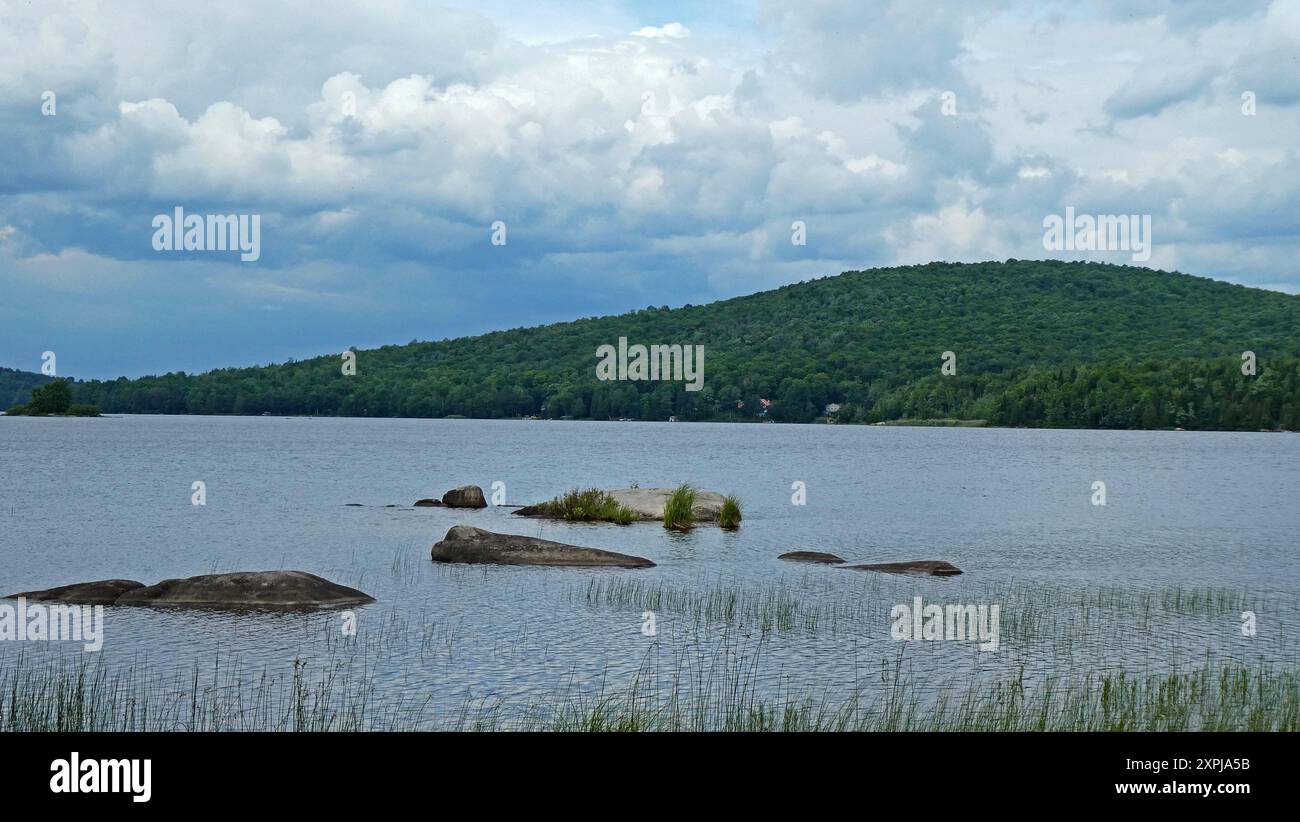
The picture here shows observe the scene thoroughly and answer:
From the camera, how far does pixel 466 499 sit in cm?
5988

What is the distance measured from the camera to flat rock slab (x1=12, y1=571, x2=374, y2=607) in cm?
2752

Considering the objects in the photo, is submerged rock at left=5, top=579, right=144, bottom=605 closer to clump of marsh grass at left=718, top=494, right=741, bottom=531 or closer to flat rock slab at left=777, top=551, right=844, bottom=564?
flat rock slab at left=777, top=551, right=844, bottom=564

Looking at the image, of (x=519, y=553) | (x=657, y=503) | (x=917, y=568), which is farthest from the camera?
(x=657, y=503)

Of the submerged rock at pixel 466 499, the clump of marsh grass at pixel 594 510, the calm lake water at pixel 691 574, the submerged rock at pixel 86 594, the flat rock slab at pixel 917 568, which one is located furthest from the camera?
the submerged rock at pixel 466 499

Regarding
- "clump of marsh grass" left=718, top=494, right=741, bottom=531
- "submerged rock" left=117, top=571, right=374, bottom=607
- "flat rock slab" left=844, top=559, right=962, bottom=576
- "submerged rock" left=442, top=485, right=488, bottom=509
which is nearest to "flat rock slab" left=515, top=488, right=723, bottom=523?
"clump of marsh grass" left=718, top=494, right=741, bottom=531

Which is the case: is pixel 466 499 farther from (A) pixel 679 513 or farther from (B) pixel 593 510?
(A) pixel 679 513

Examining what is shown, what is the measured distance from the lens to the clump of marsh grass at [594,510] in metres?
53.1

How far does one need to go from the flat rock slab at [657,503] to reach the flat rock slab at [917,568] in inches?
606

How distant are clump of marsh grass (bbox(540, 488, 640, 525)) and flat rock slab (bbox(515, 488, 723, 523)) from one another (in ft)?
1.40

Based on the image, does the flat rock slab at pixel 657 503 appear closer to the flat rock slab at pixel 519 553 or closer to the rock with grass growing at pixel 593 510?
the rock with grass growing at pixel 593 510

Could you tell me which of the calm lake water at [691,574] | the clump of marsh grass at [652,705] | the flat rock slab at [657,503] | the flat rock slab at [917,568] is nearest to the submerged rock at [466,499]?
the calm lake water at [691,574]

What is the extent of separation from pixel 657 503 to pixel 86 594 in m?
29.0

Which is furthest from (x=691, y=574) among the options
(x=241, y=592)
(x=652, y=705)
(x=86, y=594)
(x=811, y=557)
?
(x=652, y=705)

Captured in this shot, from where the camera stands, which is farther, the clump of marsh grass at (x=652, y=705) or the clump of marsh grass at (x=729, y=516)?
the clump of marsh grass at (x=729, y=516)
